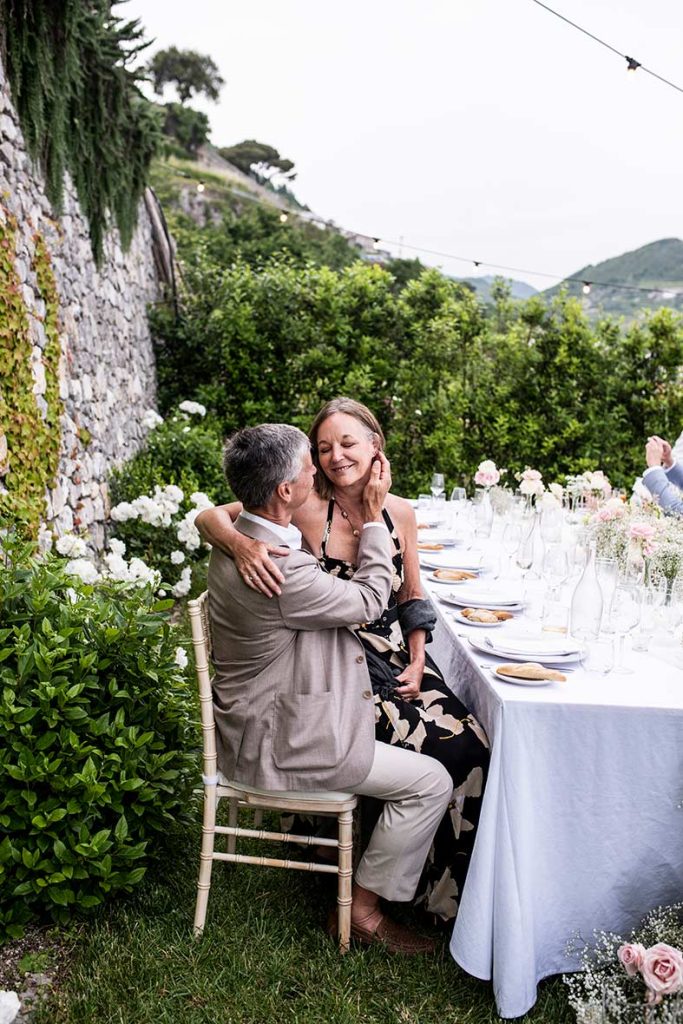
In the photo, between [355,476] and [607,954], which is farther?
[355,476]

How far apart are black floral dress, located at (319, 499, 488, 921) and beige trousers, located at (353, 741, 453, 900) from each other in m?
0.08

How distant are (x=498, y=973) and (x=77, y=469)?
3.50 metres

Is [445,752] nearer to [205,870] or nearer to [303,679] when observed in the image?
[303,679]

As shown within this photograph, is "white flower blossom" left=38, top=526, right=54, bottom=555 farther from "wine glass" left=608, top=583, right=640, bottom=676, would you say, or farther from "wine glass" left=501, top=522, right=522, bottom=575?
"wine glass" left=608, top=583, right=640, bottom=676

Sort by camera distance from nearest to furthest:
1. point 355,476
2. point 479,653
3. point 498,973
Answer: point 498,973, point 479,653, point 355,476

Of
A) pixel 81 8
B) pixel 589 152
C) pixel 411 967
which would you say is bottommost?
pixel 411 967

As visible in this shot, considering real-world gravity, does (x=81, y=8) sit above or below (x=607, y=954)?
above

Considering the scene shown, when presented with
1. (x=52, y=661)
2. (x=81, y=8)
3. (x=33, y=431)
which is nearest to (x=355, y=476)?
(x=52, y=661)

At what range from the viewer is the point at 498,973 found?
6.29 ft

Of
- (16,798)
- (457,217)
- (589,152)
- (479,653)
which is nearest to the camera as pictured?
(16,798)

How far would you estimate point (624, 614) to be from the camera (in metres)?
2.23

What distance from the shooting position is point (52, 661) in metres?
2.17

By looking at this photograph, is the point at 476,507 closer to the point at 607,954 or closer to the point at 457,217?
the point at 607,954

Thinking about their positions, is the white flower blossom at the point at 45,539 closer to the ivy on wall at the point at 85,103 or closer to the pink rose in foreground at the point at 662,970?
the ivy on wall at the point at 85,103
